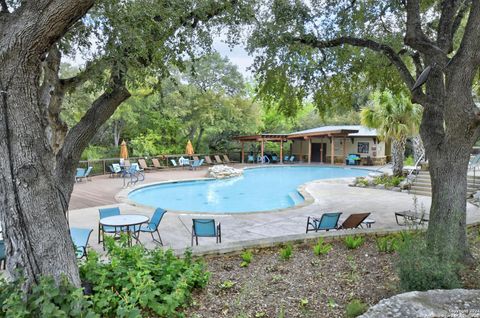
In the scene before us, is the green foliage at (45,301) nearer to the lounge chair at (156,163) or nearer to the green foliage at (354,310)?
the green foliage at (354,310)

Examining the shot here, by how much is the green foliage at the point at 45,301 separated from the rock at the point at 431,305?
207 centimetres

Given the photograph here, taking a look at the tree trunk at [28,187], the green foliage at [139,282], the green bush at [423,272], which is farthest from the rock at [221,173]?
the tree trunk at [28,187]

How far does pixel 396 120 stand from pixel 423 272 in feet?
42.9

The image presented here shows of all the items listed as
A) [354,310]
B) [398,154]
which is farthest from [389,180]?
[354,310]

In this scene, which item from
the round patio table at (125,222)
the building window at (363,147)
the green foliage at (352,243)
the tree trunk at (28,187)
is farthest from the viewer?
the building window at (363,147)

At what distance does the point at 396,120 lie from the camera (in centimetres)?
1501

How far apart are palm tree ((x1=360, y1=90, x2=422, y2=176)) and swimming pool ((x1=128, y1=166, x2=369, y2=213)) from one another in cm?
469

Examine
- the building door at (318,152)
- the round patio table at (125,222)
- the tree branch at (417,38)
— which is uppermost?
the tree branch at (417,38)

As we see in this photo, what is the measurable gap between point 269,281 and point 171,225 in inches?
202

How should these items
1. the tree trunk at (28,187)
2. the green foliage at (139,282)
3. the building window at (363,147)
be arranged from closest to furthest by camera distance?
the tree trunk at (28,187)
the green foliage at (139,282)
the building window at (363,147)

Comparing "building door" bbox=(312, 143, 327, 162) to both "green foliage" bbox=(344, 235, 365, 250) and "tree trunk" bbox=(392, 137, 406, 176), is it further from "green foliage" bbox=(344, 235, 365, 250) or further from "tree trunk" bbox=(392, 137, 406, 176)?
"green foliage" bbox=(344, 235, 365, 250)

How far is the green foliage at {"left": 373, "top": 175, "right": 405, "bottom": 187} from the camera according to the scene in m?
14.3

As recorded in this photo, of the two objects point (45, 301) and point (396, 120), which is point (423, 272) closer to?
point (45, 301)

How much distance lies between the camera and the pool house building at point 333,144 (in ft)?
84.6
